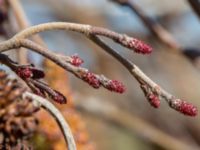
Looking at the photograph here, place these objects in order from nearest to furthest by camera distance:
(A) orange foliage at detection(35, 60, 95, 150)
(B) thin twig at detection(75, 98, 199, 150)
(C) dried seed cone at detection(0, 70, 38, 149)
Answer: (C) dried seed cone at detection(0, 70, 38, 149)
(A) orange foliage at detection(35, 60, 95, 150)
(B) thin twig at detection(75, 98, 199, 150)

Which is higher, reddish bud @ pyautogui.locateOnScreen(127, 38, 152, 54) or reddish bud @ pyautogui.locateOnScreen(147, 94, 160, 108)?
reddish bud @ pyautogui.locateOnScreen(127, 38, 152, 54)

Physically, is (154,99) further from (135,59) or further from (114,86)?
(135,59)

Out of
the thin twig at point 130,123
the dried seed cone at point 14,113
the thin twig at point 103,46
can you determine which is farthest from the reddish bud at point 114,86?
the thin twig at point 130,123

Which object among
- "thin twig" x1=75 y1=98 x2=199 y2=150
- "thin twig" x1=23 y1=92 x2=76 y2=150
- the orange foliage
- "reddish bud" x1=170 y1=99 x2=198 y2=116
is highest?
"thin twig" x1=75 y1=98 x2=199 y2=150

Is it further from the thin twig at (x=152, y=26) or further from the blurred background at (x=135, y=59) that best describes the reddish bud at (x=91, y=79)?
the blurred background at (x=135, y=59)

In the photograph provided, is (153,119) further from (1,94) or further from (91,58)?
(1,94)

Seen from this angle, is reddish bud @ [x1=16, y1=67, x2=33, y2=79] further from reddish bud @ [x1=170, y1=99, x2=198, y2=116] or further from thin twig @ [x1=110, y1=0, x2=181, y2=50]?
thin twig @ [x1=110, y1=0, x2=181, y2=50]

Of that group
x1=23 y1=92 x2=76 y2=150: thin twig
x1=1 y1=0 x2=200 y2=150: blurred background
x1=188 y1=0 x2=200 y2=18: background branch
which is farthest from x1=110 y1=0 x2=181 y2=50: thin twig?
x1=1 y1=0 x2=200 y2=150: blurred background
